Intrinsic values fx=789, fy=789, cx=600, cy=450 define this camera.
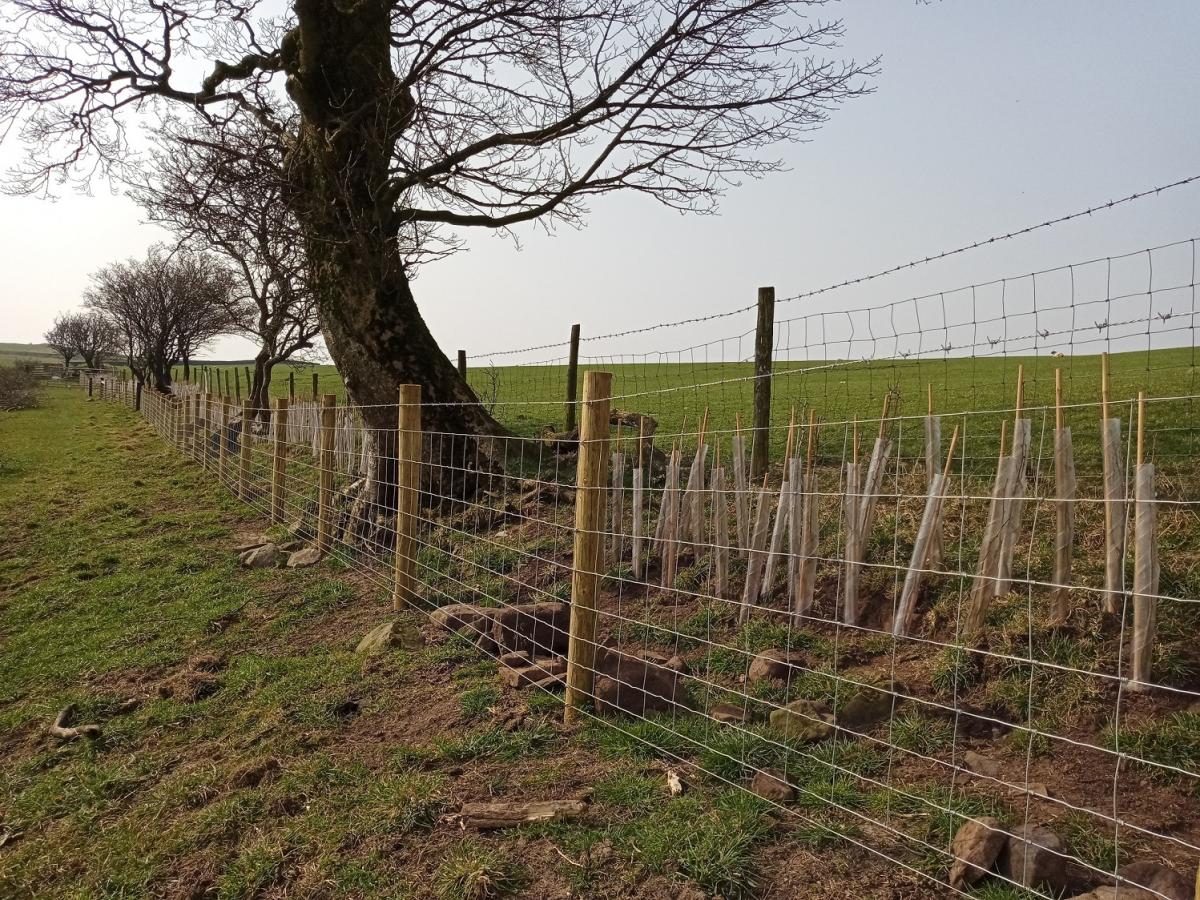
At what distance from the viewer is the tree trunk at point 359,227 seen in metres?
8.19

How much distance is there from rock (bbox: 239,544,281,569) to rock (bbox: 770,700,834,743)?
5839 mm

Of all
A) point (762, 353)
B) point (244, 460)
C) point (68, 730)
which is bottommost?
point (68, 730)

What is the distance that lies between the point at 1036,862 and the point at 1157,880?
299 millimetres

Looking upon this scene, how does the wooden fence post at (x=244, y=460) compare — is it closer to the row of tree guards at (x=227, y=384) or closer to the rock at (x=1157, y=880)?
the row of tree guards at (x=227, y=384)

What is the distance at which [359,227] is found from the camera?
8133mm

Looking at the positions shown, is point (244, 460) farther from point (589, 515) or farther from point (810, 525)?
point (810, 525)

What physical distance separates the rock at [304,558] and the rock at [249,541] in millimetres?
781

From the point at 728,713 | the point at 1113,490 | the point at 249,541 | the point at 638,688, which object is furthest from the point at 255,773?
the point at 249,541

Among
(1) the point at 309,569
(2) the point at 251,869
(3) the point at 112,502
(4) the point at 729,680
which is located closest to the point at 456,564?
(1) the point at 309,569

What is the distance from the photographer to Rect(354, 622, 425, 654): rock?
5.03 metres

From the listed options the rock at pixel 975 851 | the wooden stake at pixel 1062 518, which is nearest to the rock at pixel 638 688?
the rock at pixel 975 851

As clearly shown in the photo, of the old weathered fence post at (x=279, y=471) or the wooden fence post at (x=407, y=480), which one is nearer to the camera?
the wooden fence post at (x=407, y=480)

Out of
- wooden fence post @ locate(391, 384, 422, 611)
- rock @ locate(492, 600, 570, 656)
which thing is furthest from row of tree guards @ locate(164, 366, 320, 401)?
rock @ locate(492, 600, 570, 656)

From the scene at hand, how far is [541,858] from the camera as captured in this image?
2799mm
